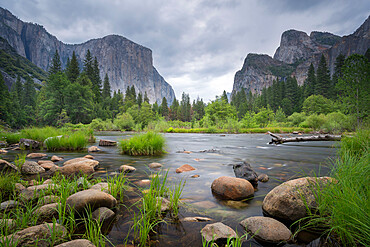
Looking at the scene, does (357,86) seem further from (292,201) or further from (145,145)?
(292,201)

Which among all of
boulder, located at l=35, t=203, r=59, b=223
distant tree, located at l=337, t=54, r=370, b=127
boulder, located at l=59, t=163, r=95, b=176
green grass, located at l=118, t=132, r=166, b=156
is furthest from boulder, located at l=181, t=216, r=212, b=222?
distant tree, located at l=337, t=54, r=370, b=127

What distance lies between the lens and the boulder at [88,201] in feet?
6.93

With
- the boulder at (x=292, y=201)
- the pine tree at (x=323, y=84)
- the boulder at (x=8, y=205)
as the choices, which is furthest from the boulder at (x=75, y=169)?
the pine tree at (x=323, y=84)

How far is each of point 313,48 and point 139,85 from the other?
17653 cm

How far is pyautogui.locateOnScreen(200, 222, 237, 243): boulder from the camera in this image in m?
1.70

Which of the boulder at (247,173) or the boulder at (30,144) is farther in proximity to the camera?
the boulder at (30,144)

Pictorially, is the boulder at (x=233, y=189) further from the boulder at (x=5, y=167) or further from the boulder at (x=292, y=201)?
the boulder at (x=5, y=167)

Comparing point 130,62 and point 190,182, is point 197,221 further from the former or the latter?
point 130,62

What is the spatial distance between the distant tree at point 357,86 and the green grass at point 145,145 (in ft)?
83.4

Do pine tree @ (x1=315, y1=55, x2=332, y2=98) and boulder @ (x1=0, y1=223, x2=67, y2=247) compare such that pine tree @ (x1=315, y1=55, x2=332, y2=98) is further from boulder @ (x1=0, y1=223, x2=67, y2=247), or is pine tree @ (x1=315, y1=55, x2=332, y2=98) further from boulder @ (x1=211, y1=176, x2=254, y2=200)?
boulder @ (x1=0, y1=223, x2=67, y2=247)

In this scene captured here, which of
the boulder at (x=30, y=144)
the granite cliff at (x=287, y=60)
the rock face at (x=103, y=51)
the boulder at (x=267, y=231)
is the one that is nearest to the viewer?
the boulder at (x=267, y=231)

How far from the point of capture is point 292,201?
221cm

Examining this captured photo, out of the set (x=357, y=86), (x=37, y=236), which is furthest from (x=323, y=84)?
(x=37, y=236)

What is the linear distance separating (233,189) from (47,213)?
9.06 ft
